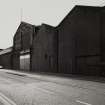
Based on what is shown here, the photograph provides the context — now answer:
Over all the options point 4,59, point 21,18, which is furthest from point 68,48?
point 4,59

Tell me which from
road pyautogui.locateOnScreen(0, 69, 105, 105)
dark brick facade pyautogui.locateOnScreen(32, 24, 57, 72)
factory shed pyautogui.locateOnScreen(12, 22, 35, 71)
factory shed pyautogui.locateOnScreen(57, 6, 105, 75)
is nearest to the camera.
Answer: road pyautogui.locateOnScreen(0, 69, 105, 105)

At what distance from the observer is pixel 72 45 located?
3531 centimetres

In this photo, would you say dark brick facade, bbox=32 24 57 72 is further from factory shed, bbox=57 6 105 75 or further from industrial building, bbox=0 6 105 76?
factory shed, bbox=57 6 105 75

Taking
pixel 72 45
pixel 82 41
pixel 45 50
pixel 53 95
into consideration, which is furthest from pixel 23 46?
pixel 53 95

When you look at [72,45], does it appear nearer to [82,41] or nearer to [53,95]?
[82,41]

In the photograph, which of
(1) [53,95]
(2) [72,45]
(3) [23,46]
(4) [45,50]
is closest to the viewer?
(1) [53,95]

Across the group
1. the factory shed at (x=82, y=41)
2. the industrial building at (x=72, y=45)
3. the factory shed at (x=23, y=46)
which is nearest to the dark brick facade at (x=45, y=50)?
the industrial building at (x=72, y=45)

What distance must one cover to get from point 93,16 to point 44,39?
14650 mm

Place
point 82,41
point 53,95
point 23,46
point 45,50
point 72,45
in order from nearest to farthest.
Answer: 1. point 53,95
2. point 82,41
3. point 72,45
4. point 45,50
5. point 23,46

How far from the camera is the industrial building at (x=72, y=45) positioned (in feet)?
101

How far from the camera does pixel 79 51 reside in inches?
1330

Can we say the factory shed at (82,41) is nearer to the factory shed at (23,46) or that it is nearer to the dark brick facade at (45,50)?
the dark brick facade at (45,50)

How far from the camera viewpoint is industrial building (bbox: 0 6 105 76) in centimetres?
3067

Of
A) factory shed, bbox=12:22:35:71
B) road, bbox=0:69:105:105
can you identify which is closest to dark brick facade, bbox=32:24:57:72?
factory shed, bbox=12:22:35:71
